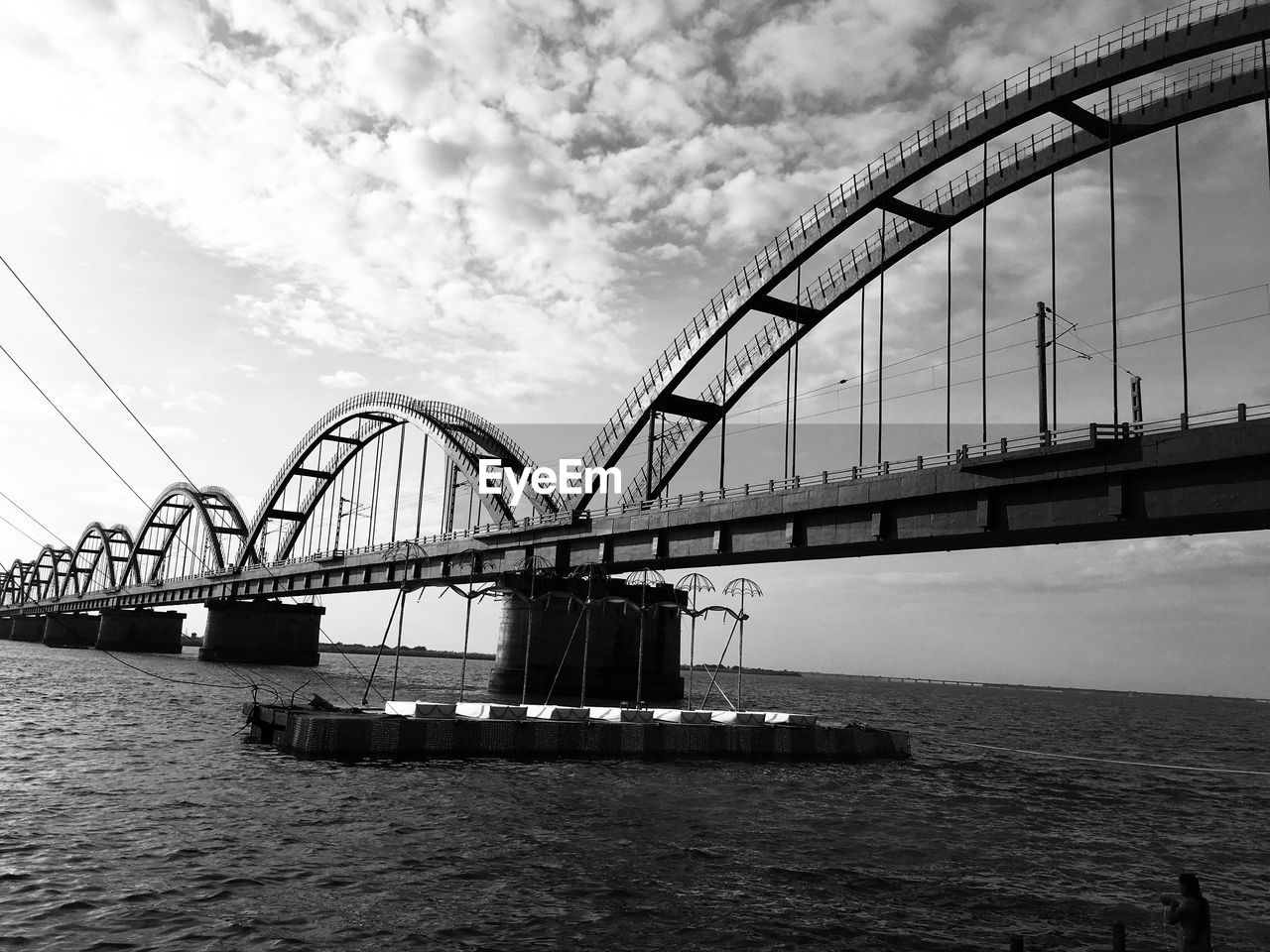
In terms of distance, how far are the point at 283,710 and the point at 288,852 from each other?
19.3 meters

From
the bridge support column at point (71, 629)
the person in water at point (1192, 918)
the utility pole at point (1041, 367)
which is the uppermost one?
the utility pole at point (1041, 367)

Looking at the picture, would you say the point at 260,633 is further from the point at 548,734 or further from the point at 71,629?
the point at 548,734

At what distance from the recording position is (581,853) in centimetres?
2142

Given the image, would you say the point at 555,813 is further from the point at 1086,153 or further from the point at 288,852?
the point at 1086,153

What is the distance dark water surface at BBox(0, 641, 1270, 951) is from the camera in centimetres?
1591

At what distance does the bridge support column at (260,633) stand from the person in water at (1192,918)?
423ft

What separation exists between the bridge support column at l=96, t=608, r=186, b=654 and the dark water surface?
13363 cm

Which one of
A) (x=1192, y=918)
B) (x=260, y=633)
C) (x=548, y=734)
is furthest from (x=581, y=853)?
(x=260, y=633)

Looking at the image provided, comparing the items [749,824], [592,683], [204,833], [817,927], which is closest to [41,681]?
[592,683]

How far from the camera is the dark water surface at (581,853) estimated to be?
15914 mm

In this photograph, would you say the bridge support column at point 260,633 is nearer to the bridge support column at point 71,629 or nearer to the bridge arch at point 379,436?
the bridge arch at point 379,436

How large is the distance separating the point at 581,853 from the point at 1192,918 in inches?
515

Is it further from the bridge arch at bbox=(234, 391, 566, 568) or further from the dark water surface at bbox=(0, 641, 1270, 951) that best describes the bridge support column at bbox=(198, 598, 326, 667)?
the dark water surface at bbox=(0, 641, 1270, 951)

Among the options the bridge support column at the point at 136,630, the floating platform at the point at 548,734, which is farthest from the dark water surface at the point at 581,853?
the bridge support column at the point at 136,630
